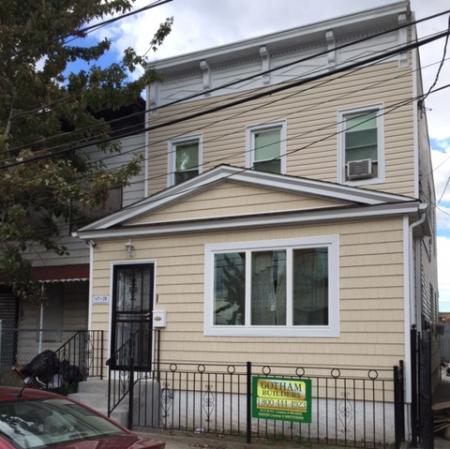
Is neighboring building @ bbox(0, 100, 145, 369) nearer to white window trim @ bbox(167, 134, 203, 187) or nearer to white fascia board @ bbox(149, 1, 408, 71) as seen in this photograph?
white window trim @ bbox(167, 134, 203, 187)

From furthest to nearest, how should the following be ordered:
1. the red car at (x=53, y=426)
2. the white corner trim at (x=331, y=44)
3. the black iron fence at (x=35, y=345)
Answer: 1. the white corner trim at (x=331, y=44)
2. the black iron fence at (x=35, y=345)
3. the red car at (x=53, y=426)

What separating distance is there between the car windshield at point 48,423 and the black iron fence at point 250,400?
443 centimetres

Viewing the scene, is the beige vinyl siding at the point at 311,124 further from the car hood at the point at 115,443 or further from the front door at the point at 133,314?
the car hood at the point at 115,443

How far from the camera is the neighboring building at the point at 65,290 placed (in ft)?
49.8

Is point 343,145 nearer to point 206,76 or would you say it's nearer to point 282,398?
point 206,76

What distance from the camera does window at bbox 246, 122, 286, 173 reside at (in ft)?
43.8

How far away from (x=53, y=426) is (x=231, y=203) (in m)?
6.66

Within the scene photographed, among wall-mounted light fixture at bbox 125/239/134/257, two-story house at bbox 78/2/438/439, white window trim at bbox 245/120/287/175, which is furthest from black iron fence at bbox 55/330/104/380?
white window trim at bbox 245/120/287/175

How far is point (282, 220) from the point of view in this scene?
32.9 feet

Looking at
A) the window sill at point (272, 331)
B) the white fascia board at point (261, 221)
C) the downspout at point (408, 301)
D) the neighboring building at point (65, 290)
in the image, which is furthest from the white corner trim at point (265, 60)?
the window sill at point (272, 331)

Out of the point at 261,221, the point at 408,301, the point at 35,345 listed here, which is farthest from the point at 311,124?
the point at 35,345

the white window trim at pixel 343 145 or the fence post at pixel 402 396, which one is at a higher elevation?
the white window trim at pixel 343 145

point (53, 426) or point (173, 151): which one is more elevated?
point (173, 151)

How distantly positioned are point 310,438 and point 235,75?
8.40 metres
